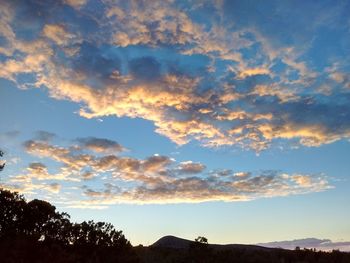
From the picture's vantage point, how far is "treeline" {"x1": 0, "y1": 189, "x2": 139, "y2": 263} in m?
25.2

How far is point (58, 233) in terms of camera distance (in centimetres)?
2734

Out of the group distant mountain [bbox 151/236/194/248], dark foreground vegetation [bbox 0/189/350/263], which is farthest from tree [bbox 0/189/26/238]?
distant mountain [bbox 151/236/194/248]

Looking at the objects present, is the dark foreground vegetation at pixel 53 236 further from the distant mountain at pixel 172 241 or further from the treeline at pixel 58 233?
the distant mountain at pixel 172 241

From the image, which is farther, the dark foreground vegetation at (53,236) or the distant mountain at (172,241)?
the distant mountain at (172,241)

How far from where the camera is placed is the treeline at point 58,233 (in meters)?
25.2

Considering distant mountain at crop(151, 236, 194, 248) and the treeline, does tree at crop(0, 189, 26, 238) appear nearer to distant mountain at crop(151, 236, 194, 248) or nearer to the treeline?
the treeline

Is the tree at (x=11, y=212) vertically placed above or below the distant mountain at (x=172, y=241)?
below

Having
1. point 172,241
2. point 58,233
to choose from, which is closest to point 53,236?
point 58,233

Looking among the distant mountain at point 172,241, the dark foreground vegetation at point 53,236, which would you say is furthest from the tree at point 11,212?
the distant mountain at point 172,241

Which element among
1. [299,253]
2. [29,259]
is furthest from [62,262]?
[299,253]

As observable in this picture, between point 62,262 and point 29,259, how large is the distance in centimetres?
182

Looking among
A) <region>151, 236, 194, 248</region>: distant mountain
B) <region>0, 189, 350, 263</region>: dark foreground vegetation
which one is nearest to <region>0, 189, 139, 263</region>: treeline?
<region>0, 189, 350, 263</region>: dark foreground vegetation

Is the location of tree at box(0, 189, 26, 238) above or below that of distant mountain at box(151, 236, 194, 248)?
below

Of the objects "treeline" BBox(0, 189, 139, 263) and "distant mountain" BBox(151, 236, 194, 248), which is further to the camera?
"distant mountain" BBox(151, 236, 194, 248)
